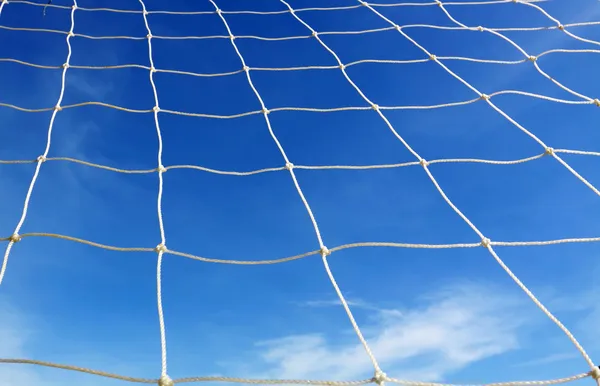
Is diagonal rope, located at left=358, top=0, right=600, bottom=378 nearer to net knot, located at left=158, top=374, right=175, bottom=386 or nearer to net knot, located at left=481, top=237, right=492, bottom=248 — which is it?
net knot, located at left=481, top=237, right=492, bottom=248

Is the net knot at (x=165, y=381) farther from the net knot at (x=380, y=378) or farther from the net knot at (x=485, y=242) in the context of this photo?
the net knot at (x=485, y=242)

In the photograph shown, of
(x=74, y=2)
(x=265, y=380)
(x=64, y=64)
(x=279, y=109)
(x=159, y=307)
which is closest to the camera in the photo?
(x=265, y=380)

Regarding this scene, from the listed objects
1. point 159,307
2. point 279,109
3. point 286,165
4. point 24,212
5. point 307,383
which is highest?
point 279,109

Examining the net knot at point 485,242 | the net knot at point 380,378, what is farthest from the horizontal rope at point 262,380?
the net knot at point 485,242

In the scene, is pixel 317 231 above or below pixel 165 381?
above

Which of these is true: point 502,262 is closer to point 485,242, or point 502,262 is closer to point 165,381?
point 485,242

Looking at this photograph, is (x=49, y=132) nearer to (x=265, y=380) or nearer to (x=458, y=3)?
(x=265, y=380)

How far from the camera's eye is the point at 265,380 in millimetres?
1039

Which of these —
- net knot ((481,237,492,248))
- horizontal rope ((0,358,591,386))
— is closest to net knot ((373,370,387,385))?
horizontal rope ((0,358,591,386))

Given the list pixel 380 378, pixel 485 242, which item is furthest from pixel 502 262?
pixel 380 378

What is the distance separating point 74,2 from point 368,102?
1.66 m

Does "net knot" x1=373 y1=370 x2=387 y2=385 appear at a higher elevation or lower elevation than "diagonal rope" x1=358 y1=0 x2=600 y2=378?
lower

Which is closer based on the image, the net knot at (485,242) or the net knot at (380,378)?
the net knot at (380,378)

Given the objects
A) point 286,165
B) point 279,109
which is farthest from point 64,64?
point 286,165
